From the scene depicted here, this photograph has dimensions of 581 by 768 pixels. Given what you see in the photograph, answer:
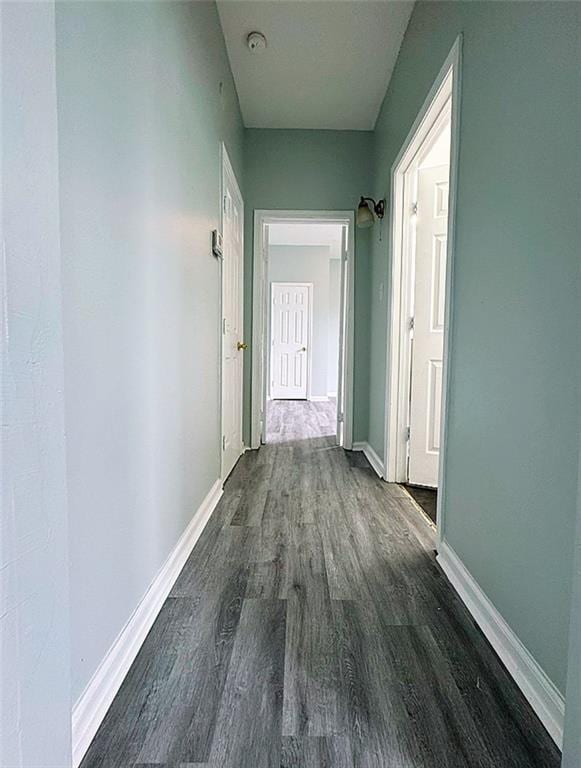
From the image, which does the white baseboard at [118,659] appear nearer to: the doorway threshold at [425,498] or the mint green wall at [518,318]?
the mint green wall at [518,318]

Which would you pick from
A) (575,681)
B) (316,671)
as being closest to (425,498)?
(316,671)

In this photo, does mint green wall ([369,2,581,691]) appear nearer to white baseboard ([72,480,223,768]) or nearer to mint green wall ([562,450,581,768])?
mint green wall ([562,450,581,768])

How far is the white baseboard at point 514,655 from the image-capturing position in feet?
3.27

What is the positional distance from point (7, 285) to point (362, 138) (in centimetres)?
391

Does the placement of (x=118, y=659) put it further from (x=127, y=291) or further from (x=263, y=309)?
(x=263, y=309)

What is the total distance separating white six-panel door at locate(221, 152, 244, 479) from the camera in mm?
2844

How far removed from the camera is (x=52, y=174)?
1.84 ft

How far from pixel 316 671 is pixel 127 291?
108 centimetres

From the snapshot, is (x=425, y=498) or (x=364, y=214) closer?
(x=425, y=498)

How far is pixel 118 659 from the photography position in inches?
44.8

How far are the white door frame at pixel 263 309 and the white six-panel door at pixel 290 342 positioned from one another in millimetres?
3894

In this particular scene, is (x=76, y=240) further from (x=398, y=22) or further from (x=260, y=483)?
(x=398, y=22)

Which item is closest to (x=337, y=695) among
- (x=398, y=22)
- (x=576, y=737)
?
(x=576, y=737)

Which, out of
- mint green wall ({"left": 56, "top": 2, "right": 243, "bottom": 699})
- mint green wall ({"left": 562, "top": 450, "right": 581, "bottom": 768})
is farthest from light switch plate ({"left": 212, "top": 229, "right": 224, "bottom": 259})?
mint green wall ({"left": 562, "top": 450, "right": 581, "bottom": 768})
